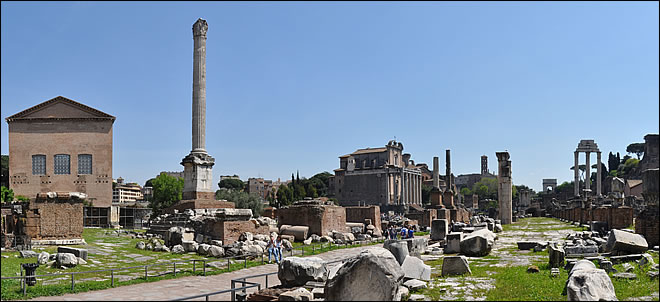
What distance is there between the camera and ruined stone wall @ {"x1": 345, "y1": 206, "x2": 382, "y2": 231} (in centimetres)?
3119

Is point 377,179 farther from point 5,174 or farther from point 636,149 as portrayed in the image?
point 5,174

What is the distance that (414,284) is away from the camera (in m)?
10.1

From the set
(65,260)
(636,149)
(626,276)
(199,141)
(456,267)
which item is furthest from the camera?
(636,149)

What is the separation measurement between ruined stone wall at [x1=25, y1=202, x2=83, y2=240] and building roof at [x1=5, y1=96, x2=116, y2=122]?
2964 centimetres

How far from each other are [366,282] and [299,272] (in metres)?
2.60

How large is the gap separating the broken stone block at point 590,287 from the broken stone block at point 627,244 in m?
4.40

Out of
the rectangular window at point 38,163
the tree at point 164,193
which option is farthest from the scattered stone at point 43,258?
the rectangular window at point 38,163

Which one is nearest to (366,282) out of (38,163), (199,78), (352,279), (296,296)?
(352,279)

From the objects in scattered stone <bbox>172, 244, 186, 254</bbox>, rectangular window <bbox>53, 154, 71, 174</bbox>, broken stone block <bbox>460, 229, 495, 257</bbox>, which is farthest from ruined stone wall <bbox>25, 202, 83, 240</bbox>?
rectangular window <bbox>53, 154, 71, 174</bbox>

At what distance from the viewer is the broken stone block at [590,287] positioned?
7875 millimetres

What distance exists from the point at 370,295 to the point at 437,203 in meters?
29.8

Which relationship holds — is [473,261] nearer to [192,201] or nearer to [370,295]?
[370,295]

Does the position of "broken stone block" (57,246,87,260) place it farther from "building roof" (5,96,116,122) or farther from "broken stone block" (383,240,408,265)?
"building roof" (5,96,116,122)

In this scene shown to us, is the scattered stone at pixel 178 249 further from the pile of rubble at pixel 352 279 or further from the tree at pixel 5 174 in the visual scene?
the tree at pixel 5 174
